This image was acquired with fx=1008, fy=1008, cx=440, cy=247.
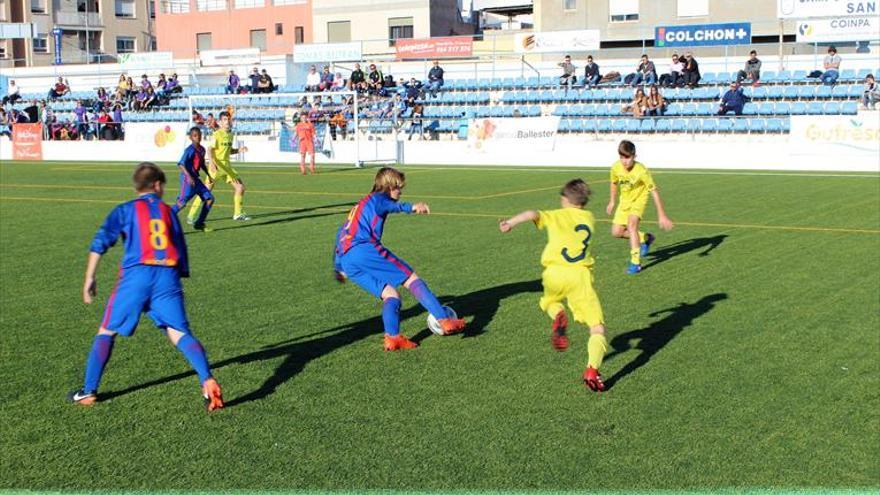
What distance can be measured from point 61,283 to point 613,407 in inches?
278

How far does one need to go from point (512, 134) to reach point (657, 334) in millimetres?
23903

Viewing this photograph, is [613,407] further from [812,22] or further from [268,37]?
[268,37]

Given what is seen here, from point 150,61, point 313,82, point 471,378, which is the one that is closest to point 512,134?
point 313,82

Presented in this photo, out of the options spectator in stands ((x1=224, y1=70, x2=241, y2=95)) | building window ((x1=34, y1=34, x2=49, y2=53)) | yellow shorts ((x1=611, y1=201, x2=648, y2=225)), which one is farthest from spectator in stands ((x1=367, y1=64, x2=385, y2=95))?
building window ((x1=34, y1=34, x2=49, y2=53))

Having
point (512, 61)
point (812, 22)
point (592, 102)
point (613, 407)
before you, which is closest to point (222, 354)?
Result: point (613, 407)

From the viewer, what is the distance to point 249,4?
7244 cm

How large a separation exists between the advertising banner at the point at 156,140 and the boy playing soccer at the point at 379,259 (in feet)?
95.9

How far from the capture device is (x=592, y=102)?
35.3 m

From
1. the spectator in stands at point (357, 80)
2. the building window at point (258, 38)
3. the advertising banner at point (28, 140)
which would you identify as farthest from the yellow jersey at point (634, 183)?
the building window at point (258, 38)

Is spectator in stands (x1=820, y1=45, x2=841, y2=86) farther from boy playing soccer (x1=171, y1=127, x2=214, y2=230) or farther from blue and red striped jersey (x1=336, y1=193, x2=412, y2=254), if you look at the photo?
blue and red striped jersey (x1=336, y1=193, x2=412, y2=254)

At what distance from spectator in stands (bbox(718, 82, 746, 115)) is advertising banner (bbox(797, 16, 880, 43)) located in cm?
638

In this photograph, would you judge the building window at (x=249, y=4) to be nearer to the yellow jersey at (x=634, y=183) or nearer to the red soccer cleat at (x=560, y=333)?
the yellow jersey at (x=634, y=183)

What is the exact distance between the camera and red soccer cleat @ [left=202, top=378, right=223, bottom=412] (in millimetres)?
6316

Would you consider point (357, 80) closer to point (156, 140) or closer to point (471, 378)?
point (156, 140)
